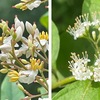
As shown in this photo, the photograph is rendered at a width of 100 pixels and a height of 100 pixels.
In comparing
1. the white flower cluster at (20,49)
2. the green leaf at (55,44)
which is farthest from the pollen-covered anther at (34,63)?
the green leaf at (55,44)

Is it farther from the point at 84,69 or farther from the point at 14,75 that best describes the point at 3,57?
the point at 84,69

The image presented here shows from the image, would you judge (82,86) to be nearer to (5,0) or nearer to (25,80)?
(25,80)

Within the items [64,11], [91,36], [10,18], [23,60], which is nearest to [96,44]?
[91,36]

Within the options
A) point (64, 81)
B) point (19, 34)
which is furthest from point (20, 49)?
point (64, 81)

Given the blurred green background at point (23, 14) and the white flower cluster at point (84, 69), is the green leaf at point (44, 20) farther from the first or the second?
the white flower cluster at point (84, 69)


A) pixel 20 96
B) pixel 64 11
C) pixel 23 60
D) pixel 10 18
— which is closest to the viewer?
pixel 23 60

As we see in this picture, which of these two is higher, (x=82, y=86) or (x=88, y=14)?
(x=88, y=14)

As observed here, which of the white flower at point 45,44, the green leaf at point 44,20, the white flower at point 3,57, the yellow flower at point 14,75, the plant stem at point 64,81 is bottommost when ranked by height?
the plant stem at point 64,81
